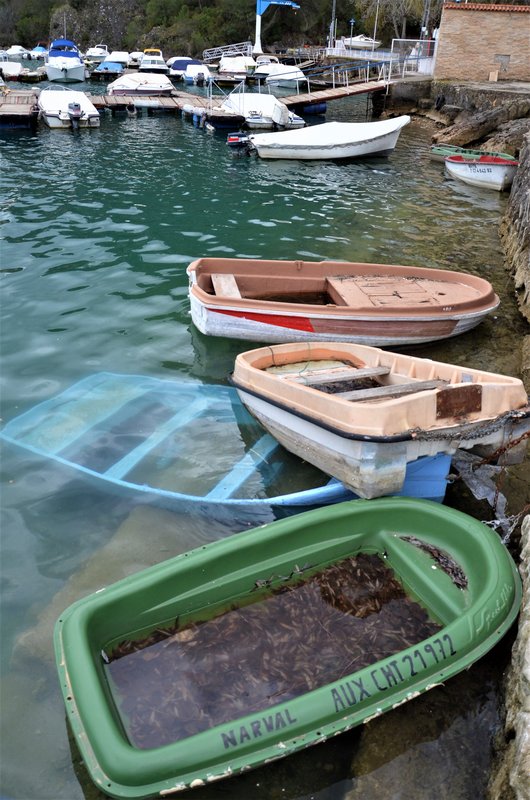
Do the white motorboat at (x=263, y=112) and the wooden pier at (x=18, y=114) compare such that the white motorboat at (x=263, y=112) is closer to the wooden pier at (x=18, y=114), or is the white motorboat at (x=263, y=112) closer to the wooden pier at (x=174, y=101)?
the wooden pier at (x=174, y=101)

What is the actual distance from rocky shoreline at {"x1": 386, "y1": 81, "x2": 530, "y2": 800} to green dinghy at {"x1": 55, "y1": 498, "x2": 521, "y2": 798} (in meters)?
0.31

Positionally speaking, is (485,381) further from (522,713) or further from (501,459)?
(522,713)

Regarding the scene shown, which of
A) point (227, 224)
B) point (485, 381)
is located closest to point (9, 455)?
point (485, 381)

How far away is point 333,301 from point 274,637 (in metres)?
6.15

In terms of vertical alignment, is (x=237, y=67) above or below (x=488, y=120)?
above

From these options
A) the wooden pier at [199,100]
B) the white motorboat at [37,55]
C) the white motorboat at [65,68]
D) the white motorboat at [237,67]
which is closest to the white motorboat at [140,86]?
the wooden pier at [199,100]

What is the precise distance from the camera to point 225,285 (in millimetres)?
8867

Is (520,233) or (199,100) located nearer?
(520,233)

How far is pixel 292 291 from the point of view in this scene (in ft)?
31.2

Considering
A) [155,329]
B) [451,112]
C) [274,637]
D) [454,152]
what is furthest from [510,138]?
[274,637]

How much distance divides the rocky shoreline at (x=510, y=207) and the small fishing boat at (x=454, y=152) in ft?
2.05

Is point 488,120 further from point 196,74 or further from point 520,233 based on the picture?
point 196,74

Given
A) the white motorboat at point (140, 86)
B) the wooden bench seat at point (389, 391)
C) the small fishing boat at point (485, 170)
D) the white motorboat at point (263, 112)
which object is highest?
the white motorboat at point (140, 86)

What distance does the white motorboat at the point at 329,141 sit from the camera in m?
20.6
